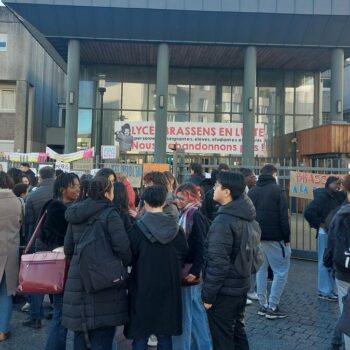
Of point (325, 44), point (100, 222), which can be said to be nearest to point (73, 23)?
point (325, 44)

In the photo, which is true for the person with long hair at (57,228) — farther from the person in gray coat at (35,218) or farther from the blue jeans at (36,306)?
the blue jeans at (36,306)

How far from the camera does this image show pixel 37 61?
28.2 metres

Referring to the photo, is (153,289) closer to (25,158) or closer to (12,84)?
(25,158)

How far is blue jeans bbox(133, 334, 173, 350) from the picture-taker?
3.63 meters

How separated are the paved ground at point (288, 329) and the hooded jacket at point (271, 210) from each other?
104cm

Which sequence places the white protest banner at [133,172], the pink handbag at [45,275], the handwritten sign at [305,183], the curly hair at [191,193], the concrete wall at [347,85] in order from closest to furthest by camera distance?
the pink handbag at [45,275] < the curly hair at [191,193] < the handwritten sign at [305,183] < the white protest banner at [133,172] < the concrete wall at [347,85]

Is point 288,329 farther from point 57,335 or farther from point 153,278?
point 57,335

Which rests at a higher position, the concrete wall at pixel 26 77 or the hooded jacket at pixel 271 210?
the concrete wall at pixel 26 77

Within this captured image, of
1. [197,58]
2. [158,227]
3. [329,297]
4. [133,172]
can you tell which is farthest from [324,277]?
[197,58]

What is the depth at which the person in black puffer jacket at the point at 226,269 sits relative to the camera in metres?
3.51

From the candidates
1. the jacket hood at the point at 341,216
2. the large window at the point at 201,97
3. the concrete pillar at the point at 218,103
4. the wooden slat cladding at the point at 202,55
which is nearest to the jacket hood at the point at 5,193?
the jacket hood at the point at 341,216

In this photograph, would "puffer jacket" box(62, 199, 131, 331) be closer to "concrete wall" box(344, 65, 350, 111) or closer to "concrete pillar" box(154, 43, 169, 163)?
"concrete pillar" box(154, 43, 169, 163)

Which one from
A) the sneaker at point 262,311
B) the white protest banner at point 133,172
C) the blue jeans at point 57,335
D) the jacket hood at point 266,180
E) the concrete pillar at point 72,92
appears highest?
the concrete pillar at point 72,92

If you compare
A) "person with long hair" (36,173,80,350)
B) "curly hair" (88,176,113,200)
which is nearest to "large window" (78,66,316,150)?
"person with long hair" (36,173,80,350)
